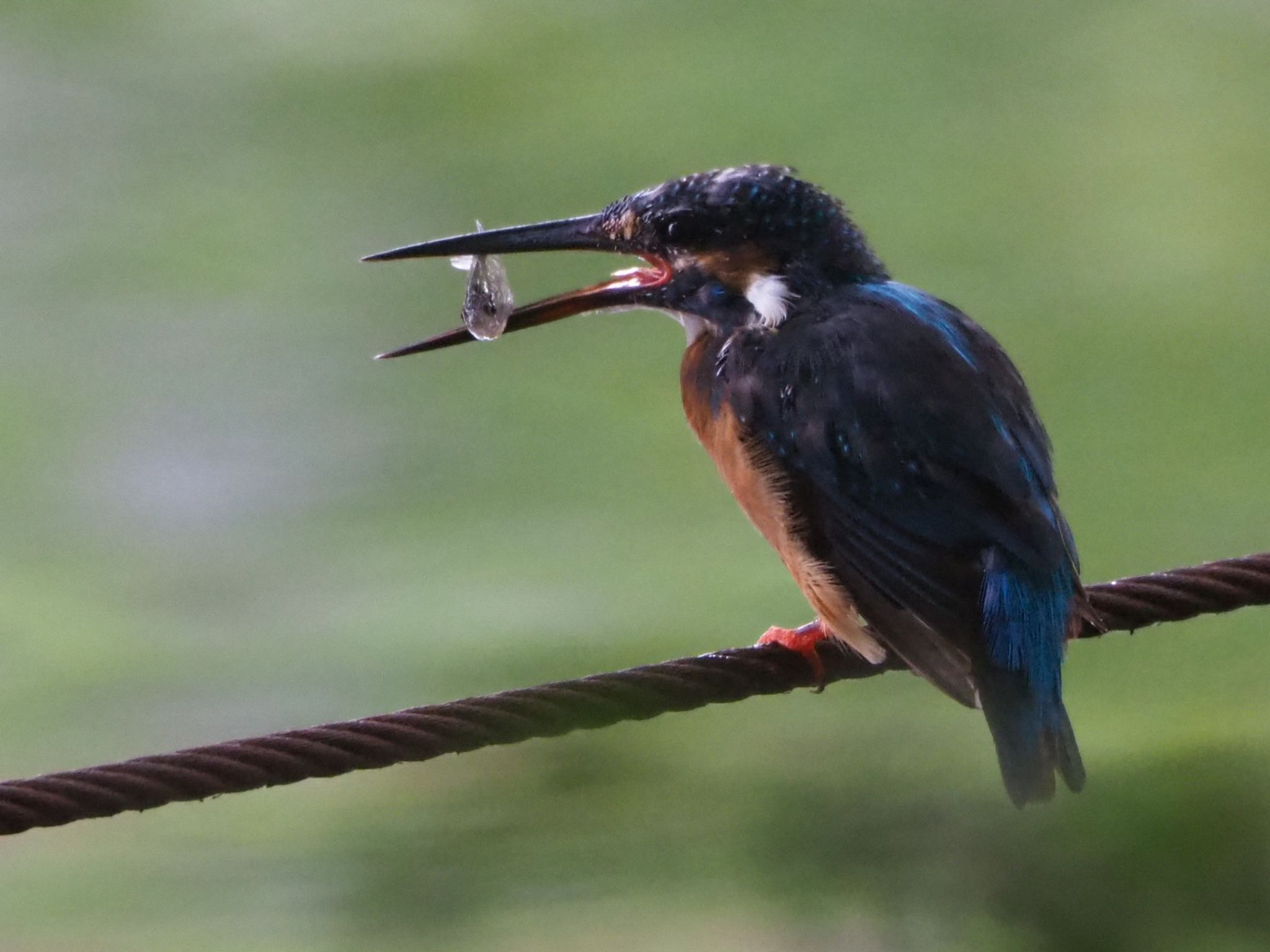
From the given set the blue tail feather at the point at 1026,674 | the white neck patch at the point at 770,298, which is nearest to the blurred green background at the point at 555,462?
the blue tail feather at the point at 1026,674

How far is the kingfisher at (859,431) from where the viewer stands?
2135 mm

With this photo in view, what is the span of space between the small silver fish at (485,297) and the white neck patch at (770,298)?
1.13ft

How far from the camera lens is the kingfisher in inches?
84.0

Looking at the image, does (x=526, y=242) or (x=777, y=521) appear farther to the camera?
(x=526, y=242)

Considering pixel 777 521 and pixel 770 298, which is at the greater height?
pixel 770 298

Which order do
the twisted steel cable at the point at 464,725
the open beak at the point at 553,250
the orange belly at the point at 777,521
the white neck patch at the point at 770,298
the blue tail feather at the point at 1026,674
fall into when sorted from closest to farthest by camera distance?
the twisted steel cable at the point at 464,725
the blue tail feather at the point at 1026,674
the orange belly at the point at 777,521
the white neck patch at the point at 770,298
the open beak at the point at 553,250

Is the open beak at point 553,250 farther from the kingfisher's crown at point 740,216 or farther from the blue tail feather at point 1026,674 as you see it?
the blue tail feather at point 1026,674

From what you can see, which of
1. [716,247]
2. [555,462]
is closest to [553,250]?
[716,247]

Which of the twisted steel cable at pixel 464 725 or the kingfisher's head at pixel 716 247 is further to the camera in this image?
the kingfisher's head at pixel 716 247

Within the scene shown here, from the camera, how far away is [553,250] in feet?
8.92

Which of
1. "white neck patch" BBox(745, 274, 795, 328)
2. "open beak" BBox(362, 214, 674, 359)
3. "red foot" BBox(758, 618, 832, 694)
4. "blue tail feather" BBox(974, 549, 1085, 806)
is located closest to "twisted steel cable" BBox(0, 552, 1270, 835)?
"blue tail feather" BBox(974, 549, 1085, 806)

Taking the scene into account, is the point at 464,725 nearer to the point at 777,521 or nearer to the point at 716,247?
the point at 777,521

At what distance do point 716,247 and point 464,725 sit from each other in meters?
1.04

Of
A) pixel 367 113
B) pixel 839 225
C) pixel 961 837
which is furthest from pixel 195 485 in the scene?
pixel 961 837
